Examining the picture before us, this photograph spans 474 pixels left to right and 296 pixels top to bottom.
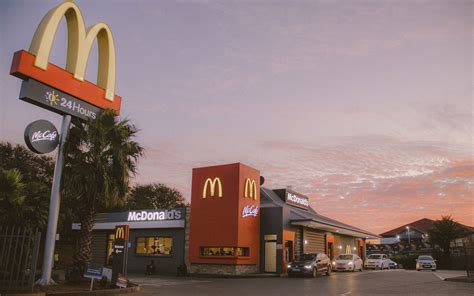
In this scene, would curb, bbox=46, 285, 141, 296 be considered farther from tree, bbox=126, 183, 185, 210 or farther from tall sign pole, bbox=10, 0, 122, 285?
tree, bbox=126, 183, 185, 210

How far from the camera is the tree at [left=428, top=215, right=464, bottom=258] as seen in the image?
50.2 metres

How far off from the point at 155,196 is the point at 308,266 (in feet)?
161

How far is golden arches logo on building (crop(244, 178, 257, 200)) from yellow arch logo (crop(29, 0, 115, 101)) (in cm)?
1174

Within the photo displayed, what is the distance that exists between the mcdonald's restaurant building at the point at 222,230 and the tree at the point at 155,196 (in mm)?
34888

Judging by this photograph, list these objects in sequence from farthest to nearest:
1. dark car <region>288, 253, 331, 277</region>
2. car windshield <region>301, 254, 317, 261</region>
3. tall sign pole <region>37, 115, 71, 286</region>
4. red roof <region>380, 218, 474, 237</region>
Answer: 1. red roof <region>380, 218, 474, 237</region>
2. car windshield <region>301, 254, 317, 261</region>
3. dark car <region>288, 253, 331, 277</region>
4. tall sign pole <region>37, 115, 71, 286</region>

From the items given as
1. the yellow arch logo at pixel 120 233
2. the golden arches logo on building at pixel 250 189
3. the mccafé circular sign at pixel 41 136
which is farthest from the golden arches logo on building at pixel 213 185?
the mccafé circular sign at pixel 41 136

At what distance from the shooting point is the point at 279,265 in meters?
28.0

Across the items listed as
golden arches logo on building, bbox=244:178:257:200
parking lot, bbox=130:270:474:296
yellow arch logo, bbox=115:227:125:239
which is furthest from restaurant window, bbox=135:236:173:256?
yellow arch logo, bbox=115:227:125:239

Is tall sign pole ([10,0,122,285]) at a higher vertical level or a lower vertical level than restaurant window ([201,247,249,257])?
higher

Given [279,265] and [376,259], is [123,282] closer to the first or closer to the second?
[279,265]

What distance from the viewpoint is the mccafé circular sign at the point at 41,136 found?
15.5m

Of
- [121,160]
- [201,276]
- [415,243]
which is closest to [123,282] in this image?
[121,160]

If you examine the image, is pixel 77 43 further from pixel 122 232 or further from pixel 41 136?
pixel 122 232

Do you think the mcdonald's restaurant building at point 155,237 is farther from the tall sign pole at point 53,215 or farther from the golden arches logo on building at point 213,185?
the tall sign pole at point 53,215
